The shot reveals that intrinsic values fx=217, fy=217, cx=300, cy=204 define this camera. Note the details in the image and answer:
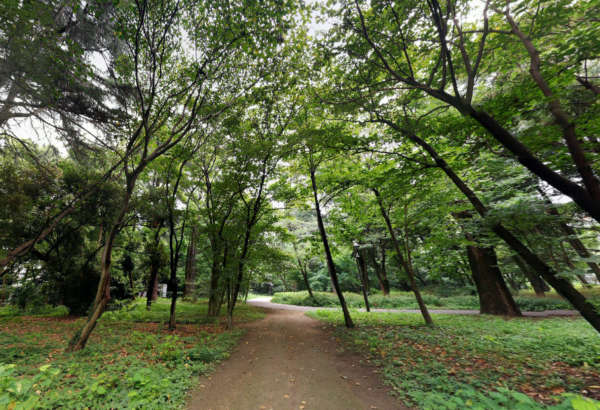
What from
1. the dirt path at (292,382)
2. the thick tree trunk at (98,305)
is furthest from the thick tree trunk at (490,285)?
the thick tree trunk at (98,305)

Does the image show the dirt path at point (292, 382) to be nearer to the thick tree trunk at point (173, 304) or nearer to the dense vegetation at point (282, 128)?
the dense vegetation at point (282, 128)

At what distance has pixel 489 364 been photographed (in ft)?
14.3

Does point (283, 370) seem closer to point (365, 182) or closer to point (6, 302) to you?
point (365, 182)

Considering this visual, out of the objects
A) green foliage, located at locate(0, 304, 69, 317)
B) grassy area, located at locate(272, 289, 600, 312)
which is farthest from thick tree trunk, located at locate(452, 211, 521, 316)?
green foliage, located at locate(0, 304, 69, 317)

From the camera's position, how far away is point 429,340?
6.13m

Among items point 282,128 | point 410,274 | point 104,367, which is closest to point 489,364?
point 410,274

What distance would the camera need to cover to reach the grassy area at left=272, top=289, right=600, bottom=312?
11.9m

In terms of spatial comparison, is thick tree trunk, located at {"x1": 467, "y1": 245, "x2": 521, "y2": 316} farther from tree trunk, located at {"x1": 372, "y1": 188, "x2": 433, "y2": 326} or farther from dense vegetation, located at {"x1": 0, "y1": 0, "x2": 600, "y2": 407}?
tree trunk, located at {"x1": 372, "y1": 188, "x2": 433, "y2": 326}

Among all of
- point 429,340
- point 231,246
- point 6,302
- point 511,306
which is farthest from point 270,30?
point 6,302

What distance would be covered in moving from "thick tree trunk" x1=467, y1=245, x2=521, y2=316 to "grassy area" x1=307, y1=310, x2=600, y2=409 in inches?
91.0

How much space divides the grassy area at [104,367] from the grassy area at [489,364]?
13.0 ft

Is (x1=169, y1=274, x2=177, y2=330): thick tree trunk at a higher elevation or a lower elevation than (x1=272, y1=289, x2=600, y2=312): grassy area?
higher

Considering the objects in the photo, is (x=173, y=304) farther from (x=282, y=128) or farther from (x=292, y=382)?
(x=282, y=128)

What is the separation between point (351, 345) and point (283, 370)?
242 cm
